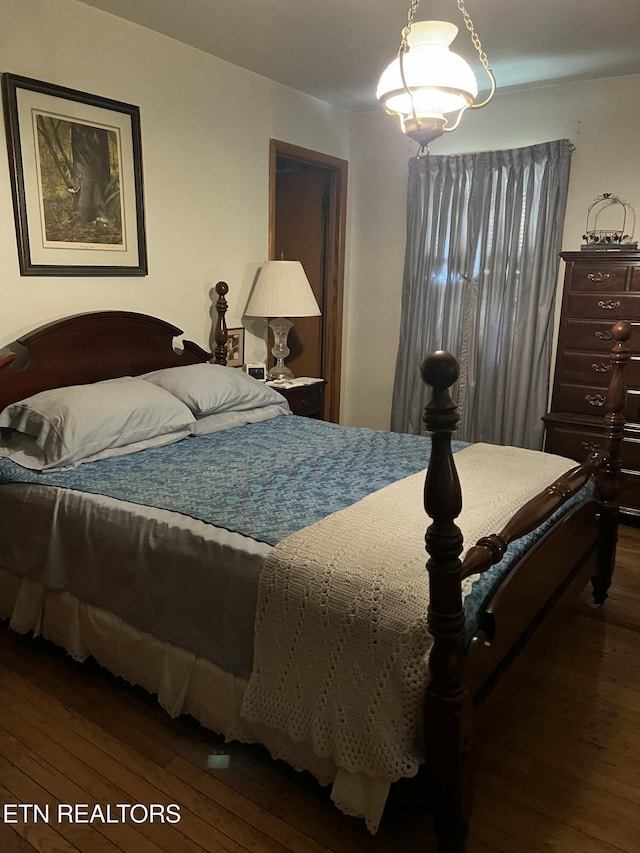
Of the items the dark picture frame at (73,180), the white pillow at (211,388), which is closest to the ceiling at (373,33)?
the dark picture frame at (73,180)

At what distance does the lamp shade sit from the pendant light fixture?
5.82 ft

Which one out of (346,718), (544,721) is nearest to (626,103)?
(544,721)

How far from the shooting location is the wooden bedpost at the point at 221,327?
370 cm

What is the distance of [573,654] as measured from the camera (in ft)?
8.13

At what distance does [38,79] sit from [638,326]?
10.4 feet

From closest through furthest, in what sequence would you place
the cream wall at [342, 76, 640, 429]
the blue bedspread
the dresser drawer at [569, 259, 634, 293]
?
the blue bedspread < the dresser drawer at [569, 259, 634, 293] < the cream wall at [342, 76, 640, 429]

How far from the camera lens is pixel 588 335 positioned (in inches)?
145

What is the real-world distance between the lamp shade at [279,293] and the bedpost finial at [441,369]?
2681 mm

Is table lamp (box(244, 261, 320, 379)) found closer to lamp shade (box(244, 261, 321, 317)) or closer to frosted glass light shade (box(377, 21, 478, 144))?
lamp shade (box(244, 261, 321, 317))

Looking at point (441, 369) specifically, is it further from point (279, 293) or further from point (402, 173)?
point (402, 173)

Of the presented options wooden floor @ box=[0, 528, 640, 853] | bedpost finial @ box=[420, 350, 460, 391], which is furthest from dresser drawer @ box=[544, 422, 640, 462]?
bedpost finial @ box=[420, 350, 460, 391]

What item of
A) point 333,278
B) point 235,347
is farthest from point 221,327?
point 333,278

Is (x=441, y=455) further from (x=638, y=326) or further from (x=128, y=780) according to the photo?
(x=638, y=326)

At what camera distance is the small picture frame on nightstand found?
394 cm
